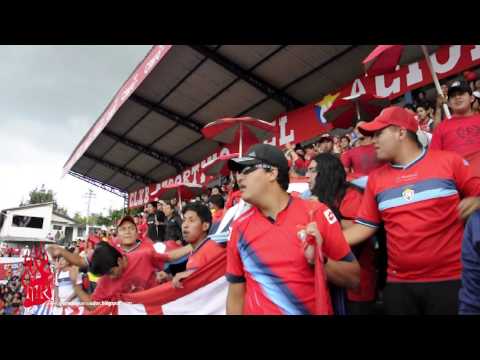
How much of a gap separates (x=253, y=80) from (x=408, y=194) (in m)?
9.76

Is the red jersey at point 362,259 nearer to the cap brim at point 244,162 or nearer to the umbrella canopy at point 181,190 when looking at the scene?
the cap brim at point 244,162

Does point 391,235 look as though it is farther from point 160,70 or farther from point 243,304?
point 160,70

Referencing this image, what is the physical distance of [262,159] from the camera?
88.0 inches

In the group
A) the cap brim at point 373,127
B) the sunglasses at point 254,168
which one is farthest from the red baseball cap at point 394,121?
the sunglasses at point 254,168

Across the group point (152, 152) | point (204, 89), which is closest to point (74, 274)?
point (204, 89)

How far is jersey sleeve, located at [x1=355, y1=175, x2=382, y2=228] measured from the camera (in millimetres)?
2580

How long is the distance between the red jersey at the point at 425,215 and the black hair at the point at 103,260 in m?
2.43

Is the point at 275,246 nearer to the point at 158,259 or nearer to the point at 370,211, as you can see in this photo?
the point at 370,211

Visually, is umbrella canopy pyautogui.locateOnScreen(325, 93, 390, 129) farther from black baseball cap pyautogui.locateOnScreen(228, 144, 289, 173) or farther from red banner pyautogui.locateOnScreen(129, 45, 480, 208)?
black baseball cap pyautogui.locateOnScreen(228, 144, 289, 173)
